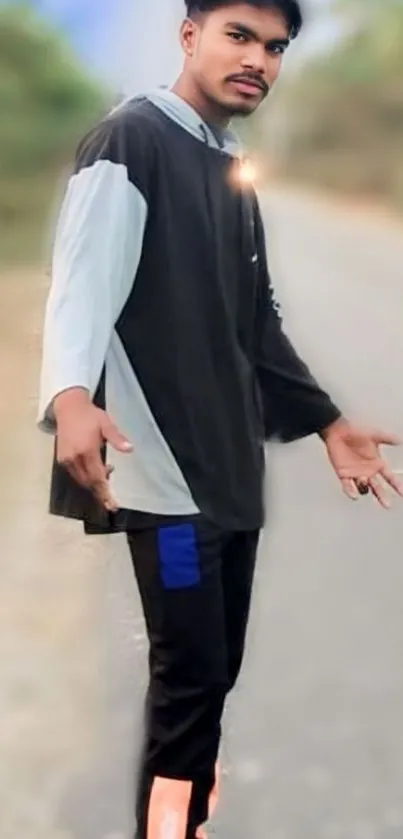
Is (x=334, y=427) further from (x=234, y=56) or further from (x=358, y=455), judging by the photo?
(x=234, y=56)

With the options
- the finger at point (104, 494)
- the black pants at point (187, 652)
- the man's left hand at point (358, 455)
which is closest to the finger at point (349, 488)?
the man's left hand at point (358, 455)

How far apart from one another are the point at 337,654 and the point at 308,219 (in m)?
0.44

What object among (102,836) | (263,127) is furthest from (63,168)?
(102,836)

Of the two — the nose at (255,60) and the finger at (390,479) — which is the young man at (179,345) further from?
the finger at (390,479)

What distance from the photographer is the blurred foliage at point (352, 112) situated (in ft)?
3.96

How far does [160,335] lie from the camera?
3.38 ft

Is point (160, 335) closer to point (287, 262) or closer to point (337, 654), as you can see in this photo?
point (287, 262)

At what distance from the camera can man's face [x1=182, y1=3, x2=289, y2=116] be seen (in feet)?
3.42

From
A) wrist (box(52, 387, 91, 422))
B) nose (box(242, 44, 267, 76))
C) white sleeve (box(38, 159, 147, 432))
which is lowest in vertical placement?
wrist (box(52, 387, 91, 422))

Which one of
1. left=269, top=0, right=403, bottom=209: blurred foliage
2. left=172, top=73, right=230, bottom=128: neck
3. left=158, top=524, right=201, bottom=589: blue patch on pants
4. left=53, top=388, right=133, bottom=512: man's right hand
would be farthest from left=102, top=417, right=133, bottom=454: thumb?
left=269, top=0, right=403, bottom=209: blurred foliage

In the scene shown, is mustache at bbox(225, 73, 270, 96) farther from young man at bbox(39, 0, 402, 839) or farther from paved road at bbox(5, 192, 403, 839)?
paved road at bbox(5, 192, 403, 839)

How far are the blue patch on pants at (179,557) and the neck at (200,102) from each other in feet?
1.11

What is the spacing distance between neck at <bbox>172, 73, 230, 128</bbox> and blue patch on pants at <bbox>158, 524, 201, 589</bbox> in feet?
1.11

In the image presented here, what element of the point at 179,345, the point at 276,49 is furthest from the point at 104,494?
the point at 276,49
